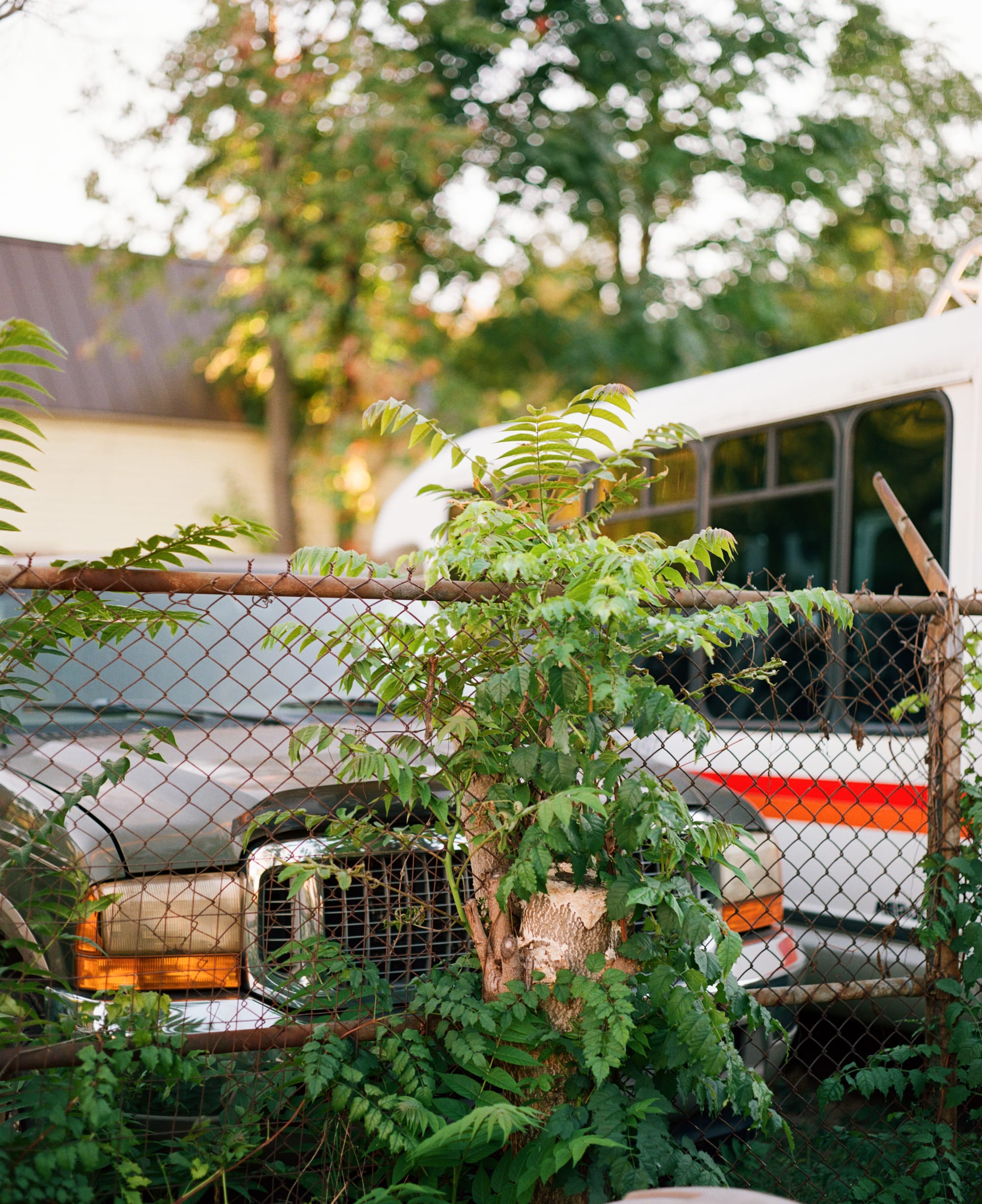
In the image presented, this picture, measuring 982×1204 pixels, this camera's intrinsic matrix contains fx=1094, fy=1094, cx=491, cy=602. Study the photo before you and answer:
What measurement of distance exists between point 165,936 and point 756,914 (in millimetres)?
1940

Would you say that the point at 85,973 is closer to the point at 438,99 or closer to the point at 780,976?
the point at 780,976

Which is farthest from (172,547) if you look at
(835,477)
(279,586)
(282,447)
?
(282,447)

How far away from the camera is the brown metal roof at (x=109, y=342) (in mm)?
19828

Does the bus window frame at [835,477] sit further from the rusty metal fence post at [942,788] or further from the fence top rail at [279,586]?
the fence top rail at [279,586]

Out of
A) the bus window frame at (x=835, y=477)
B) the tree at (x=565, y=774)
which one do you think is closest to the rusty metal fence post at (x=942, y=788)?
the tree at (x=565, y=774)

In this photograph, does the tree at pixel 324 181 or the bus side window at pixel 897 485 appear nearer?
the bus side window at pixel 897 485

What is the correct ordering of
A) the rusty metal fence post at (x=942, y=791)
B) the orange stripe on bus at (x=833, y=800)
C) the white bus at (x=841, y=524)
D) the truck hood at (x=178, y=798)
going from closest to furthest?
the truck hood at (x=178, y=798) → the rusty metal fence post at (x=942, y=791) → the orange stripe on bus at (x=833, y=800) → the white bus at (x=841, y=524)

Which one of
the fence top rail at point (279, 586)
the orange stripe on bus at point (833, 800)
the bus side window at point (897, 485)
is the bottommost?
the orange stripe on bus at point (833, 800)

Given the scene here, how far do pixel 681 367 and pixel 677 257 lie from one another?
2.03 meters

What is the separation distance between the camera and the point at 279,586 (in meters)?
2.63

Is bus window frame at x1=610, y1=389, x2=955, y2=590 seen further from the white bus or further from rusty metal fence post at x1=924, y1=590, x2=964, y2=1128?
rusty metal fence post at x1=924, y1=590, x2=964, y2=1128

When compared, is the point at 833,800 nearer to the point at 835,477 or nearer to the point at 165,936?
the point at 835,477

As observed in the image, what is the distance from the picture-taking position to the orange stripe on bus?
4.22m

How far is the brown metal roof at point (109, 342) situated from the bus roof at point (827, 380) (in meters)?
15.3
